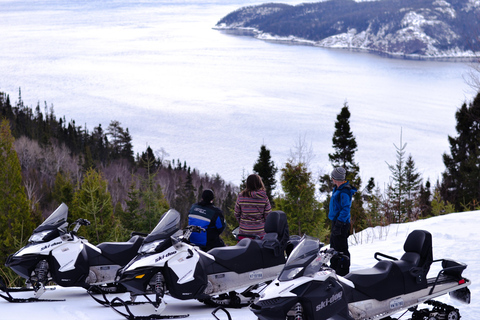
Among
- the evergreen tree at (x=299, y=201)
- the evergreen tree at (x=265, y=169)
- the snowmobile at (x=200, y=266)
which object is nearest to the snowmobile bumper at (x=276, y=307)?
the snowmobile at (x=200, y=266)

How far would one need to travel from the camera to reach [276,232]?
661cm

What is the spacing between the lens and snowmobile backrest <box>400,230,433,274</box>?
543 centimetres

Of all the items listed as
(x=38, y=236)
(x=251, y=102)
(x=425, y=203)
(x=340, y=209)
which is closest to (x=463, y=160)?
(x=425, y=203)

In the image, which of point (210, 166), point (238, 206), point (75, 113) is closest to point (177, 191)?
point (210, 166)

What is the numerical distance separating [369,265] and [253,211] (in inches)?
78.7

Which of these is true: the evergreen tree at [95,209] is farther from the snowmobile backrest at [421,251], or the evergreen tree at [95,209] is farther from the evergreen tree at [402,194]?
the snowmobile backrest at [421,251]

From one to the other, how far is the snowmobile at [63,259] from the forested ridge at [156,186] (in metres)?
7.65

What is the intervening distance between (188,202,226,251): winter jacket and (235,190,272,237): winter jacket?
455 millimetres

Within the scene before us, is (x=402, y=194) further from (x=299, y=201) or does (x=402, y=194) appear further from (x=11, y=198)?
(x=11, y=198)

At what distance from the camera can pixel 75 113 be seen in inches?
4496

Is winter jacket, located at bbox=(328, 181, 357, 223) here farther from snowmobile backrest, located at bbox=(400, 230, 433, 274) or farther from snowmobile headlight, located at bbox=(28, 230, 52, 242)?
snowmobile headlight, located at bbox=(28, 230, 52, 242)

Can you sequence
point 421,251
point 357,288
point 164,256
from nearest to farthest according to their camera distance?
point 357,288, point 421,251, point 164,256

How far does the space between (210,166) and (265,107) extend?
39.3 meters

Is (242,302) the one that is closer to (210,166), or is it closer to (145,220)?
(145,220)
